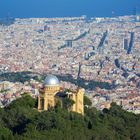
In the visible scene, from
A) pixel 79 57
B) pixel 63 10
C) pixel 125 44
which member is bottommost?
pixel 79 57

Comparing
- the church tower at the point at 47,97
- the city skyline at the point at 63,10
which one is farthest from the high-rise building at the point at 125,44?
the city skyline at the point at 63,10

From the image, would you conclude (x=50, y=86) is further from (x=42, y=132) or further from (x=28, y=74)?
(x=28, y=74)

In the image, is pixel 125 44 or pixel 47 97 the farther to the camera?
pixel 125 44

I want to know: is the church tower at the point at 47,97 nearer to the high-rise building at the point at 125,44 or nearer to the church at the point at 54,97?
the church at the point at 54,97

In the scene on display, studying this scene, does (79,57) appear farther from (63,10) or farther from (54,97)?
(63,10)

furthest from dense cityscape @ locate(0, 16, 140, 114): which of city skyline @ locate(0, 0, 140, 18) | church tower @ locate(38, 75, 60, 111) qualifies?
city skyline @ locate(0, 0, 140, 18)

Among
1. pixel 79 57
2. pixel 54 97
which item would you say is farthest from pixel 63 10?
pixel 54 97

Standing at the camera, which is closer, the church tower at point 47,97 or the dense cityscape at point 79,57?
the church tower at point 47,97

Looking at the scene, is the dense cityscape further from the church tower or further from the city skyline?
the city skyline

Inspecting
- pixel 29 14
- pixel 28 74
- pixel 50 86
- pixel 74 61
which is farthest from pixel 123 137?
pixel 29 14
